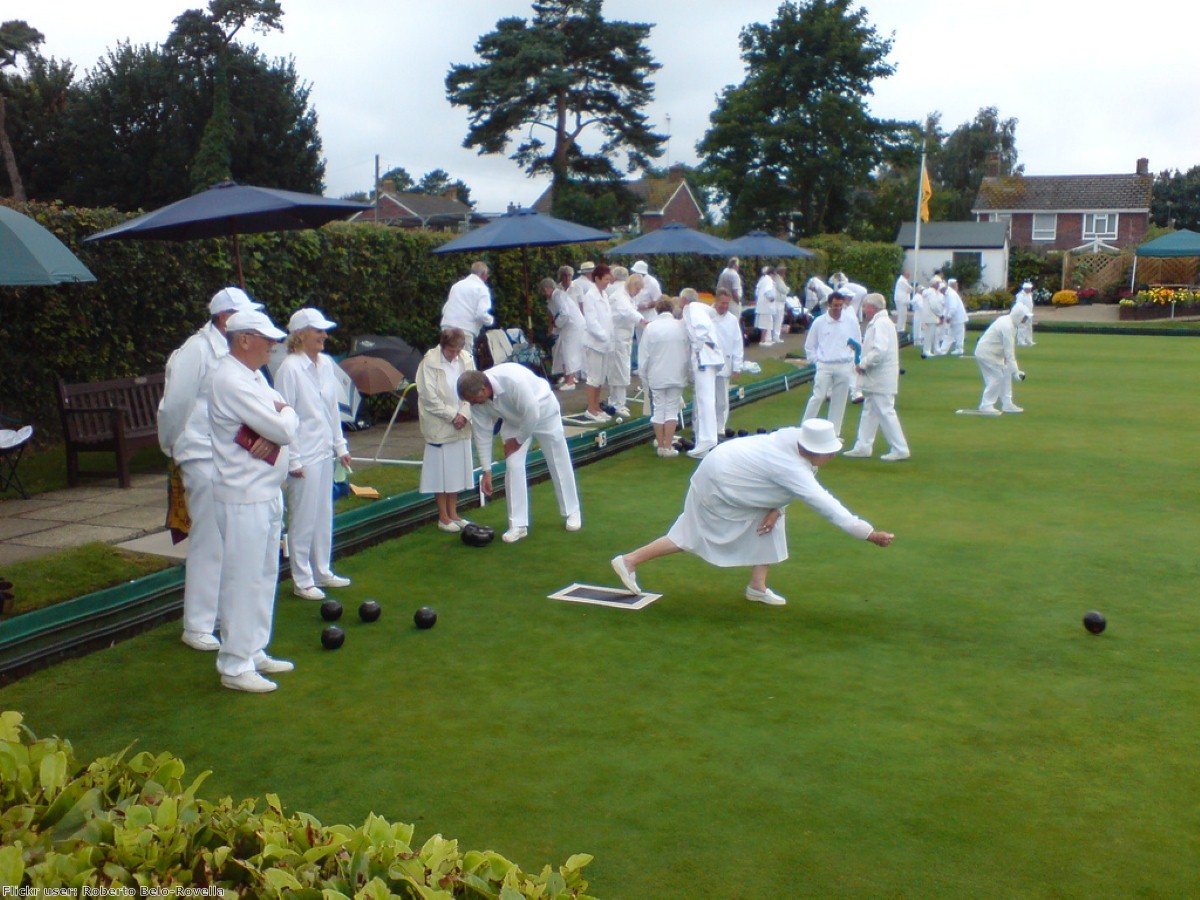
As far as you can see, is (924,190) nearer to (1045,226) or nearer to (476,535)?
(476,535)

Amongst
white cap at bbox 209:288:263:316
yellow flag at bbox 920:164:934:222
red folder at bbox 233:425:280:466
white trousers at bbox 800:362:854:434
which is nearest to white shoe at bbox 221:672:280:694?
red folder at bbox 233:425:280:466

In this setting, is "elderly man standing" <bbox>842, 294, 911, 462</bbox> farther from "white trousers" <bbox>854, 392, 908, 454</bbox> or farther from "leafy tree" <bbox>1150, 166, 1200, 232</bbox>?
"leafy tree" <bbox>1150, 166, 1200, 232</bbox>

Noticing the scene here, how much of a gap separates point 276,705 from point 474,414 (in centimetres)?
384

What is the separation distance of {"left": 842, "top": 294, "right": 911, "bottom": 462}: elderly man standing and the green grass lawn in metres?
3.14

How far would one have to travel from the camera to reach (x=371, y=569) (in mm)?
8055

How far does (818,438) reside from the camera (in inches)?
258

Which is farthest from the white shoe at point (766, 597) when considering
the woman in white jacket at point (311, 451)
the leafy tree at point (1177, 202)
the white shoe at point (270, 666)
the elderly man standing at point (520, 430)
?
the leafy tree at point (1177, 202)

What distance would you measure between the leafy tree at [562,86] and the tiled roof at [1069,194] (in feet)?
109

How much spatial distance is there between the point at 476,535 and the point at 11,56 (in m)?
33.3

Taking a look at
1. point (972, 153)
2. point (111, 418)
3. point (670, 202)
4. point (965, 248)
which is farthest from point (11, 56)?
point (972, 153)

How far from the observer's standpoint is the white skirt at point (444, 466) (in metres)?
8.77

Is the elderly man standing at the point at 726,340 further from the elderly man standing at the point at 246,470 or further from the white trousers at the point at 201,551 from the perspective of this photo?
the elderly man standing at the point at 246,470

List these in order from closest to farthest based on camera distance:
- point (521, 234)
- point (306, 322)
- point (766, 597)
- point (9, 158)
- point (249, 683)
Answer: point (249, 683)
point (306, 322)
point (766, 597)
point (521, 234)
point (9, 158)

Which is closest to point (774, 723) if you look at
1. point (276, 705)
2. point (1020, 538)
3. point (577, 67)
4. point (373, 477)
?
point (276, 705)
